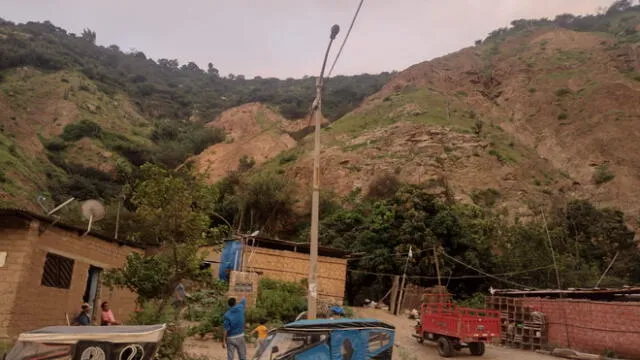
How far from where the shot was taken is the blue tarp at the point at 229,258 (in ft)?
80.6

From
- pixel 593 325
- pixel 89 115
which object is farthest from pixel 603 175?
pixel 89 115

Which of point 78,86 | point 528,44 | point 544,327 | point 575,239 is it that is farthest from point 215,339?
point 528,44

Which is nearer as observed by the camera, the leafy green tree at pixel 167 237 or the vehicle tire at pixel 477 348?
the leafy green tree at pixel 167 237

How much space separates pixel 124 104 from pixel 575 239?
6871 cm

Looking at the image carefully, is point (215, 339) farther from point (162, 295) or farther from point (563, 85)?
point (563, 85)

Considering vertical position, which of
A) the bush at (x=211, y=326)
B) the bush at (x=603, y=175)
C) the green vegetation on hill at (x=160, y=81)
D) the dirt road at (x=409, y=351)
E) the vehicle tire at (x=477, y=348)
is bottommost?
the dirt road at (x=409, y=351)

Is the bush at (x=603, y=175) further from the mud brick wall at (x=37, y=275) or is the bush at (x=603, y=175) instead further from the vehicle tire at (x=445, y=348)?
the mud brick wall at (x=37, y=275)

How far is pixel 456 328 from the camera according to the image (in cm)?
1616

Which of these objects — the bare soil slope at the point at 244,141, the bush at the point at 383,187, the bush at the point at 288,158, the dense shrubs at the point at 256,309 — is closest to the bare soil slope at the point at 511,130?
the bush at the point at 383,187

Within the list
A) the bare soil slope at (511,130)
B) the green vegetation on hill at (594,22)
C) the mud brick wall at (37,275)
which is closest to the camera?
the mud brick wall at (37,275)

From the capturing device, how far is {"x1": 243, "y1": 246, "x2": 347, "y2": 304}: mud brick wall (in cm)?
2525

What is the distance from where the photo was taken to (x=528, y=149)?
57344 millimetres

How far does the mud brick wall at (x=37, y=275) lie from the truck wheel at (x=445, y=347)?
34.7 feet

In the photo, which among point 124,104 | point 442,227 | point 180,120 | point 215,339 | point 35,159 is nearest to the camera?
point 215,339
